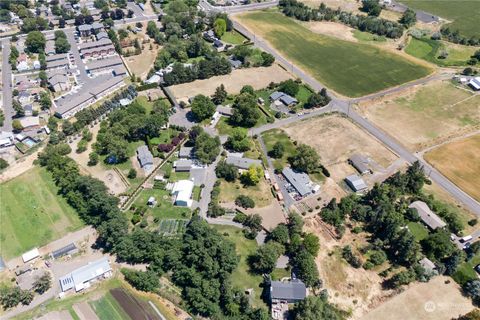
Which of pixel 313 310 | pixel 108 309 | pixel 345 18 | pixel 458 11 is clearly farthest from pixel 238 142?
pixel 458 11

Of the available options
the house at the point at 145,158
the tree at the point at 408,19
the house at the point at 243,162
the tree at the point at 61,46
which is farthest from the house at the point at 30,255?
the tree at the point at 408,19

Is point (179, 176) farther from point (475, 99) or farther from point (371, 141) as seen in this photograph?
point (475, 99)

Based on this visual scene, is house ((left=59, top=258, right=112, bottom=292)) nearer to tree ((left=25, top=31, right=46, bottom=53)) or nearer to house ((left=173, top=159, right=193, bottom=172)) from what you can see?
house ((left=173, top=159, right=193, bottom=172))

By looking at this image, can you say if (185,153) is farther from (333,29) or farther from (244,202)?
(333,29)

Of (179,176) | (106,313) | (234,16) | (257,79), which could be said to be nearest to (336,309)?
(106,313)

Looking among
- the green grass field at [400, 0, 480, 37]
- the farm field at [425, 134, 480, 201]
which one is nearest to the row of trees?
the green grass field at [400, 0, 480, 37]

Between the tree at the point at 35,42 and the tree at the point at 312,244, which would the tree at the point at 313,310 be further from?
the tree at the point at 35,42
